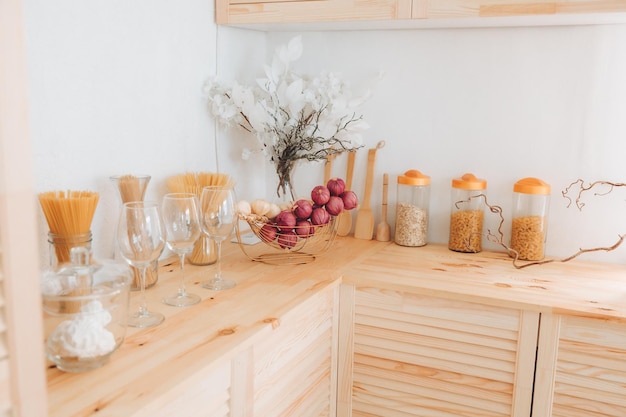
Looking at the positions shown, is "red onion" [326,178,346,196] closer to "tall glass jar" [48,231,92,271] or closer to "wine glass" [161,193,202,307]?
"wine glass" [161,193,202,307]

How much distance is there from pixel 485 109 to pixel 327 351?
94 centimetres

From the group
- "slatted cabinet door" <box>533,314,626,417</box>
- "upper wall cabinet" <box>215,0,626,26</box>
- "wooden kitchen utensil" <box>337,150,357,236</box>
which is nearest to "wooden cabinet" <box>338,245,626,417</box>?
"slatted cabinet door" <box>533,314,626,417</box>

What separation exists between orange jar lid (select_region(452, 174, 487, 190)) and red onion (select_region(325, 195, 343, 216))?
0.40m

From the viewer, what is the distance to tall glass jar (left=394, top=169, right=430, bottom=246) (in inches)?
80.5

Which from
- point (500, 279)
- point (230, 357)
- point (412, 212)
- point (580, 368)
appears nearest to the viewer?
point (230, 357)

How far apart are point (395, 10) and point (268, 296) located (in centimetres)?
90

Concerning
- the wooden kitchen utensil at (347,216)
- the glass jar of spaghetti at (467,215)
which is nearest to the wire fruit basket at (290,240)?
the wooden kitchen utensil at (347,216)

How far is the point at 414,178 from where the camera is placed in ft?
6.59

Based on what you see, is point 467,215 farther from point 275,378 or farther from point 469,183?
point 275,378

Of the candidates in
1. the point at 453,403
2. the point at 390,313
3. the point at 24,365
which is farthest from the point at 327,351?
the point at 24,365

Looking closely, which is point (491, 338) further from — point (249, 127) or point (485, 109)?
point (249, 127)

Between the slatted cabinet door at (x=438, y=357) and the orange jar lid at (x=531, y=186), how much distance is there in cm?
46

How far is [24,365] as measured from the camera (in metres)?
0.79

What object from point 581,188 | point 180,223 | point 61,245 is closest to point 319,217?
point 180,223
